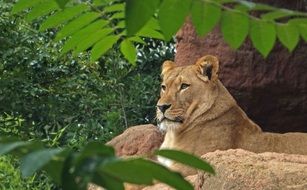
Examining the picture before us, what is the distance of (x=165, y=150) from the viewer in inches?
45.1

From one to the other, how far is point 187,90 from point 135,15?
6.66 metres

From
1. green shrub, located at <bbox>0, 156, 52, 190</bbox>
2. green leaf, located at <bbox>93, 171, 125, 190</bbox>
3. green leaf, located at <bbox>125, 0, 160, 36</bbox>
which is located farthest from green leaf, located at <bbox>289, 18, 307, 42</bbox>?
green shrub, located at <bbox>0, 156, 52, 190</bbox>

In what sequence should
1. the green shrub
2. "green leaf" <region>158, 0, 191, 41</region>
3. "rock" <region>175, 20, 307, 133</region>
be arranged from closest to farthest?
1. "green leaf" <region>158, 0, 191, 41</region>
2. the green shrub
3. "rock" <region>175, 20, 307, 133</region>

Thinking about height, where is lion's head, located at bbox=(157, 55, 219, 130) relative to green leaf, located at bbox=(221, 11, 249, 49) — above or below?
below

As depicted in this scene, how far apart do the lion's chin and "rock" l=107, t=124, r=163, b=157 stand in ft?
0.92

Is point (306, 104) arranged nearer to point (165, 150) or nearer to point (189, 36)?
point (189, 36)

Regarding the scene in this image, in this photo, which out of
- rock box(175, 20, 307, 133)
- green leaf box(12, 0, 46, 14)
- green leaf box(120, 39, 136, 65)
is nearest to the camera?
green leaf box(12, 0, 46, 14)

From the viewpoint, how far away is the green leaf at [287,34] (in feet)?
4.59

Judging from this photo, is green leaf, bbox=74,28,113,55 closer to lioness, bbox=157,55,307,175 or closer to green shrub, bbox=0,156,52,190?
green shrub, bbox=0,156,52,190

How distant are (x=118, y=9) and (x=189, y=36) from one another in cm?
714

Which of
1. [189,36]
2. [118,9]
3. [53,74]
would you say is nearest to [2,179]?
[189,36]

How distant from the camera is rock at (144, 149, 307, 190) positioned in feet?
15.5

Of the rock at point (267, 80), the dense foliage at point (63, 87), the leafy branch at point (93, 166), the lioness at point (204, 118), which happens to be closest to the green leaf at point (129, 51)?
the leafy branch at point (93, 166)

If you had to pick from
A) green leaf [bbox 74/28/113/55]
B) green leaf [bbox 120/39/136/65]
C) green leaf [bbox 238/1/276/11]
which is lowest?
green leaf [bbox 120/39/136/65]
